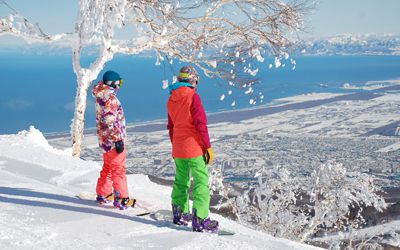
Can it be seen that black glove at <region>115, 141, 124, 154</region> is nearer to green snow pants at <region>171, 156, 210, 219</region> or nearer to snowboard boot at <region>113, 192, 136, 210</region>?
snowboard boot at <region>113, 192, 136, 210</region>

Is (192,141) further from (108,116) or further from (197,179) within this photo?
(108,116)

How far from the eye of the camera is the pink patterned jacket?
621cm

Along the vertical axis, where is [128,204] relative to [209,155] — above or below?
below

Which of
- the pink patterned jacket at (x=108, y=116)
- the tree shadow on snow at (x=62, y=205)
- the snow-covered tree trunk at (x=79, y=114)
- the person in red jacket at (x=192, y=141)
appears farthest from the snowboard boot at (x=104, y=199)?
the snow-covered tree trunk at (x=79, y=114)

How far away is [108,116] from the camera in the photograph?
6.24 metres

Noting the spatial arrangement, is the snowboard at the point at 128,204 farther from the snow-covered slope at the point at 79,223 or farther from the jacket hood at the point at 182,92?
the jacket hood at the point at 182,92

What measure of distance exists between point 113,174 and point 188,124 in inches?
57.1

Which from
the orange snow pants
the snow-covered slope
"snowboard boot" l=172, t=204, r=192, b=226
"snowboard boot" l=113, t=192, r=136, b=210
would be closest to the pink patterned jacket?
the orange snow pants

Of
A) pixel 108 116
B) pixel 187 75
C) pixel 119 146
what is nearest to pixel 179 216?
pixel 119 146

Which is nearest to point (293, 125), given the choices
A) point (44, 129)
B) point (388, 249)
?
point (44, 129)

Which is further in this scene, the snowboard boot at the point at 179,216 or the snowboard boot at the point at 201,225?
the snowboard boot at the point at 179,216

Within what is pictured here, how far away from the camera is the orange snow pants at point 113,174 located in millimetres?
6367

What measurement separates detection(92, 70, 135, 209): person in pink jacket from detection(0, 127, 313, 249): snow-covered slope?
0.33m

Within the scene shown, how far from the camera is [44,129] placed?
134 meters
